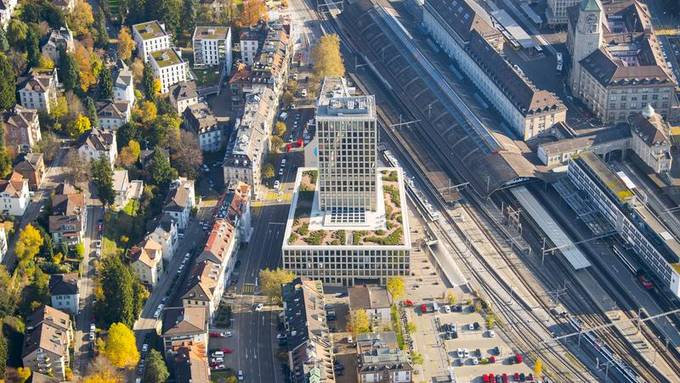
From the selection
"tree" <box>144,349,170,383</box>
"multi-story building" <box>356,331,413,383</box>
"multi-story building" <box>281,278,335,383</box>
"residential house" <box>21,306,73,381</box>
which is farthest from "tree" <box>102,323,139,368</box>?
"multi-story building" <box>356,331,413,383</box>

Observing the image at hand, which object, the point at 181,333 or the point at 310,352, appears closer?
the point at 310,352

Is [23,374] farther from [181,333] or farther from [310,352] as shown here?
[310,352]

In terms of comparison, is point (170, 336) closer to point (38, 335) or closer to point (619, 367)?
point (38, 335)

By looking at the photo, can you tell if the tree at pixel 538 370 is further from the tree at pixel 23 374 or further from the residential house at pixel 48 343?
the tree at pixel 23 374

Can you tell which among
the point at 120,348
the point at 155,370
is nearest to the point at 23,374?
the point at 120,348

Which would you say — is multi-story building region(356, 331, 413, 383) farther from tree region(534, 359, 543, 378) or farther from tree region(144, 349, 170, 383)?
tree region(144, 349, 170, 383)
